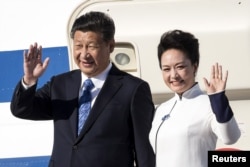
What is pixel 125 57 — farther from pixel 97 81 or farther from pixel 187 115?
pixel 187 115

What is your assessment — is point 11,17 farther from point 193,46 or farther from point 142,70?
point 193,46

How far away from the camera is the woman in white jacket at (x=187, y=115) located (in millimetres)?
1663

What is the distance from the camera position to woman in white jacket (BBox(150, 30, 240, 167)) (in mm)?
1663

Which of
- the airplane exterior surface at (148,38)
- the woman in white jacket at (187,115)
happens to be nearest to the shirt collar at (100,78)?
the woman in white jacket at (187,115)

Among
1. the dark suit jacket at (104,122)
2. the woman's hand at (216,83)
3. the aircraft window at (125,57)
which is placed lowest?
the dark suit jacket at (104,122)

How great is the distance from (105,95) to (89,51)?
18 centimetres

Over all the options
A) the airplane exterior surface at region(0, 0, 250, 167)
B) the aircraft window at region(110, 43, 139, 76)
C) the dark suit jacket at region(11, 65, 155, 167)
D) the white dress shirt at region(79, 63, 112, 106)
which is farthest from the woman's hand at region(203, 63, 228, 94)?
the aircraft window at region(110, 43, 139, 76)

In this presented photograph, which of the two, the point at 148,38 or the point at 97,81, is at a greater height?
the point at 148,38

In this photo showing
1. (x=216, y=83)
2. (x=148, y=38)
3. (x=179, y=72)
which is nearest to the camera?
(x=216, y=83)

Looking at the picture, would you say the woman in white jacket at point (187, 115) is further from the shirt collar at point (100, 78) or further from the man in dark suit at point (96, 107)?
the shirt collar at point (100, 78)

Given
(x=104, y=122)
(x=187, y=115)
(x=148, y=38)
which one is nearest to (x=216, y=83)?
(x=187, y=115)

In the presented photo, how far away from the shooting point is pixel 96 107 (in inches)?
77.5

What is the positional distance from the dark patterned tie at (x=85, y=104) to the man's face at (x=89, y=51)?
54mm

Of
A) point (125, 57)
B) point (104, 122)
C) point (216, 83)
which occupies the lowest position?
point (104, 122)
